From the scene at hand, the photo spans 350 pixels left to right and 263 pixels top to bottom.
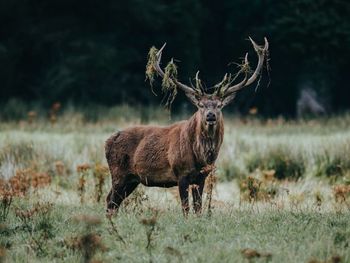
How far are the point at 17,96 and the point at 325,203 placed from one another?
60.9 ft

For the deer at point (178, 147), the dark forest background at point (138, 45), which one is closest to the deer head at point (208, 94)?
the deer at point (178, 147)

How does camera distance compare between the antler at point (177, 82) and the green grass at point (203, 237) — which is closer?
the green grass at point (203, 237)

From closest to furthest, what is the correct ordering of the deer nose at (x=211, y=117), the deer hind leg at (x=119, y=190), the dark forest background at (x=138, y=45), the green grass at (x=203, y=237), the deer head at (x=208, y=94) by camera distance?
the green grass at (x=203, y=237)
the deer nose at (x=211, y=117)
the deer head at (x=208, y=94)
the deer hind leg at (x=119, y=190)
the dark forest background at (x=138, y=45)

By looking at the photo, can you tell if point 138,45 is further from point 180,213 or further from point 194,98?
point 180,213

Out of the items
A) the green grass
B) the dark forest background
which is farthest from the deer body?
the dark forest background

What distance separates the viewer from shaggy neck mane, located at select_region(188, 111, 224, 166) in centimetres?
989

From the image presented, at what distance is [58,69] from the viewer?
27.6 meters

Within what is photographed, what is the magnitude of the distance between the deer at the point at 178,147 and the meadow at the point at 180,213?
0.80 feet

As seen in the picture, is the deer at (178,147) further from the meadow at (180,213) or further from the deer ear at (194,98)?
the meadow at (180,213)

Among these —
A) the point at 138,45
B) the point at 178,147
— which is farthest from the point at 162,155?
the point at 138,45

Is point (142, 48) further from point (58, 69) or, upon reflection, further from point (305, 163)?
point (305, 163)

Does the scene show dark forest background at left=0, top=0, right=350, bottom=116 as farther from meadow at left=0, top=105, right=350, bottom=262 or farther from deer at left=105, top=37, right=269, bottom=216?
deer at left=105, top=37, right=269, bottom=216

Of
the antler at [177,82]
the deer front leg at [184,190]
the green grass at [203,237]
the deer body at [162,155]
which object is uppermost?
the antler at [177,82]

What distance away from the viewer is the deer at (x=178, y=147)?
9.84 meters
